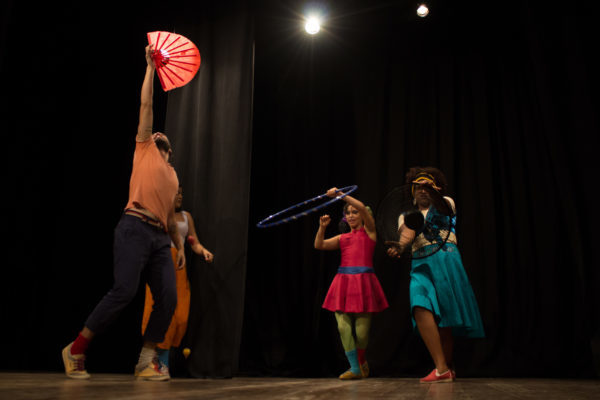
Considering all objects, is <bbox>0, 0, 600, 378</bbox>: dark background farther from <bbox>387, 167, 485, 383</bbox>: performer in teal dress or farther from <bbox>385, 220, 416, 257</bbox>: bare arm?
<bbox>385, 220, 416, 257</bbox>: bare arm

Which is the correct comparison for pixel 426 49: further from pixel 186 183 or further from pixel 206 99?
pixel 186 183

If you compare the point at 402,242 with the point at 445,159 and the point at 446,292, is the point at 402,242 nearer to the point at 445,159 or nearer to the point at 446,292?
the point at 446,292

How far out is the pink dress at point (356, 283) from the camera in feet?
11.7

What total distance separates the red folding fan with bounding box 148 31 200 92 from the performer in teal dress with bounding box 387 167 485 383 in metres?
1.70

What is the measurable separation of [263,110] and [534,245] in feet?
9.50

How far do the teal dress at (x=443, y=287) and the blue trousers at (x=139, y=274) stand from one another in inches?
62.0

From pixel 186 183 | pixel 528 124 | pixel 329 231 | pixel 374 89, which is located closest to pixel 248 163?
pixel 186 183

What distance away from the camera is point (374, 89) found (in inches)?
186

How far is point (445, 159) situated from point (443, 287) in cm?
167

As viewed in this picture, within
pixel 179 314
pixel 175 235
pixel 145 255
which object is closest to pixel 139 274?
pixel 145 255

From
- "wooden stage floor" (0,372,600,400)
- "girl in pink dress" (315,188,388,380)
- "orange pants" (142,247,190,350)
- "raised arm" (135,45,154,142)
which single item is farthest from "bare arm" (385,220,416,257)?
"raised arm" (135,45,154,142)

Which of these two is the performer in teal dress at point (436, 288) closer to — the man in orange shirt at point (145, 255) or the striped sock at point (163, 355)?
the man in orange shirt at point (145, 255)

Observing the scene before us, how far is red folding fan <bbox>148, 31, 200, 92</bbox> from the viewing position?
3.04 meters

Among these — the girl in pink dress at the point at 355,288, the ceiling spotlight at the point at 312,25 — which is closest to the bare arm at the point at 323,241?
the girl in pink dress at the point at 355,288
